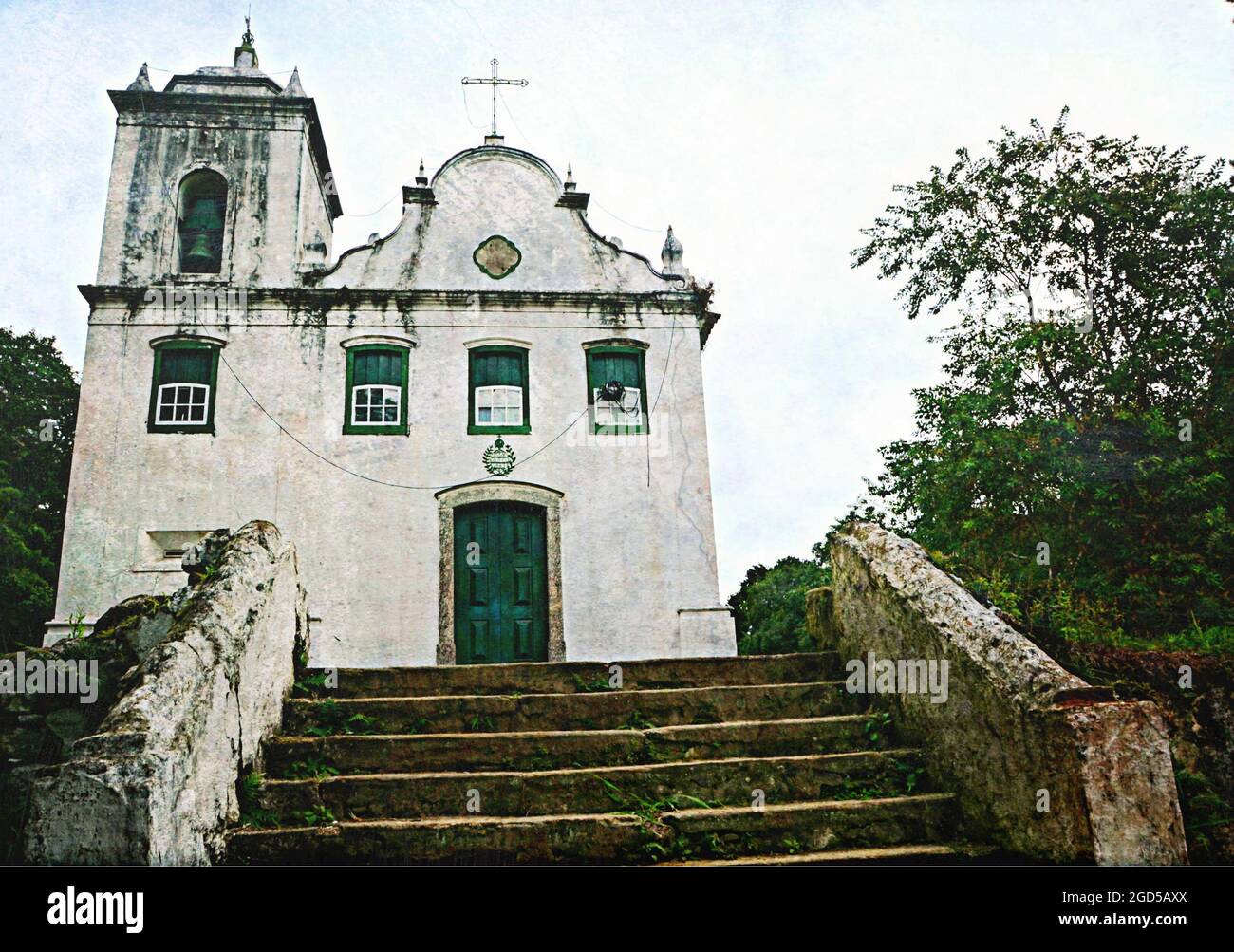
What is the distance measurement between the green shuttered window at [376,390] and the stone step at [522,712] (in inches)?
259

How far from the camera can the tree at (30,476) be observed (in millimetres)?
18594

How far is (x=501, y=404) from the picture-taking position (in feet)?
40.7

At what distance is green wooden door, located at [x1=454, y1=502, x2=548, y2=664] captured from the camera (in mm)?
11484

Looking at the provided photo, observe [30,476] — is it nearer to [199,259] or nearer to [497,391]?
[199,259]

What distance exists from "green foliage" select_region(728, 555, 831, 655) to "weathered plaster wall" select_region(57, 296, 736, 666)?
1304 cm

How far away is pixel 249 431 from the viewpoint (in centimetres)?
1194

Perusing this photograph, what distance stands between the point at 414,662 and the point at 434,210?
6.34 meters

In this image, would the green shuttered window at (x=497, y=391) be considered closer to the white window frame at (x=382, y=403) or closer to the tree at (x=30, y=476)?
the white window frame at (x=382, y=403)

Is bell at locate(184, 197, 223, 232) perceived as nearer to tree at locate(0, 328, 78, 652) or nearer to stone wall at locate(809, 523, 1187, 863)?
tree at locate(0, 328, 78, 652)

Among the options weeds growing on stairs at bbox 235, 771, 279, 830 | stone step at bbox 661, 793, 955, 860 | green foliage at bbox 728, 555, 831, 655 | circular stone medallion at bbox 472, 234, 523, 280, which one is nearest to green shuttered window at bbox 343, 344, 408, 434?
circular stone medallion at bbox 472, 234, 523, 280

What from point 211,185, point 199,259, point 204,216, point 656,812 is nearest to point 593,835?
point 656,812

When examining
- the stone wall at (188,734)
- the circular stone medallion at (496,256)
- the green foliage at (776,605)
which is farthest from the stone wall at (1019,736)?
the green foliage at (776,605)

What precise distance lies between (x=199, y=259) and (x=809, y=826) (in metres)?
11.6
